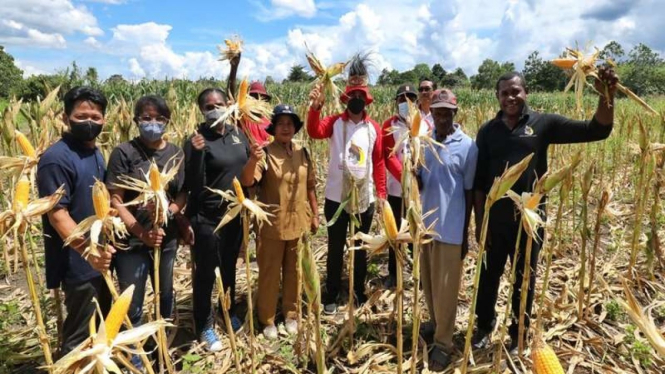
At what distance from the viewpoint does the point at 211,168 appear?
3.08 m

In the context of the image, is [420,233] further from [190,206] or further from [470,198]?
[190,206]

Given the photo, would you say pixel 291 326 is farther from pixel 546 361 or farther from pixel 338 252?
pixel 546 361

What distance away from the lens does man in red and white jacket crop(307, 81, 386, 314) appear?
3451 mm

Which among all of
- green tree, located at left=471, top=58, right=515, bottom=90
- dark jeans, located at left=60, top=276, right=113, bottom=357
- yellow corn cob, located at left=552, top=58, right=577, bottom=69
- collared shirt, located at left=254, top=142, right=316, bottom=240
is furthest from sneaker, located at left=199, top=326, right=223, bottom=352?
green tree, located at left=471, top=58, right=515, bottom=90

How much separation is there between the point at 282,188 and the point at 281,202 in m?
0.11

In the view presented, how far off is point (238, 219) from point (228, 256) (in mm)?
313

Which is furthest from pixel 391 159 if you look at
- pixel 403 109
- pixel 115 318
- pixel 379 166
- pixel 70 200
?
pixel 115 318

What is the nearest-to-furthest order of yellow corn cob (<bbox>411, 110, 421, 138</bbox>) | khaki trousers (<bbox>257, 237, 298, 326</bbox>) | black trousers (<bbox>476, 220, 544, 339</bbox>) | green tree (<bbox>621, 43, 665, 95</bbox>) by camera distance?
yellow corn cob (<bbox>411, 110, 421, 138</bbox>) → black trousers (<bbox>476, 220, 544, 339</bbox>) → khaki trousers (<bbox>257, 237, 298, 326</bbox>) → green tree (<bbox>621, 43, 665, 95</bbox>)

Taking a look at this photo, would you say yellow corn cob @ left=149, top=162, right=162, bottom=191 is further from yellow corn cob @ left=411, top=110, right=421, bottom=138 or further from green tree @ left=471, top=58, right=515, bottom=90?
green tree @ left=471, top=58, right=515, bottom=90

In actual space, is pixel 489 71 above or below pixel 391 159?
above

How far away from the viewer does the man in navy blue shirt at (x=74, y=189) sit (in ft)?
7.47

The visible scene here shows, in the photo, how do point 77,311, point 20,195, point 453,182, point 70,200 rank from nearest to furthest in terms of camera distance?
1. point 20,195
2. point 70,200
3. point 77,311
4. point 453,182

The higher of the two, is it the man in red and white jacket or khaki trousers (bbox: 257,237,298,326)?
the man in red and white jacket

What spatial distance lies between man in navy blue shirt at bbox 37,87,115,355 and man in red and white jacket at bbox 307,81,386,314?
157 centimetres
